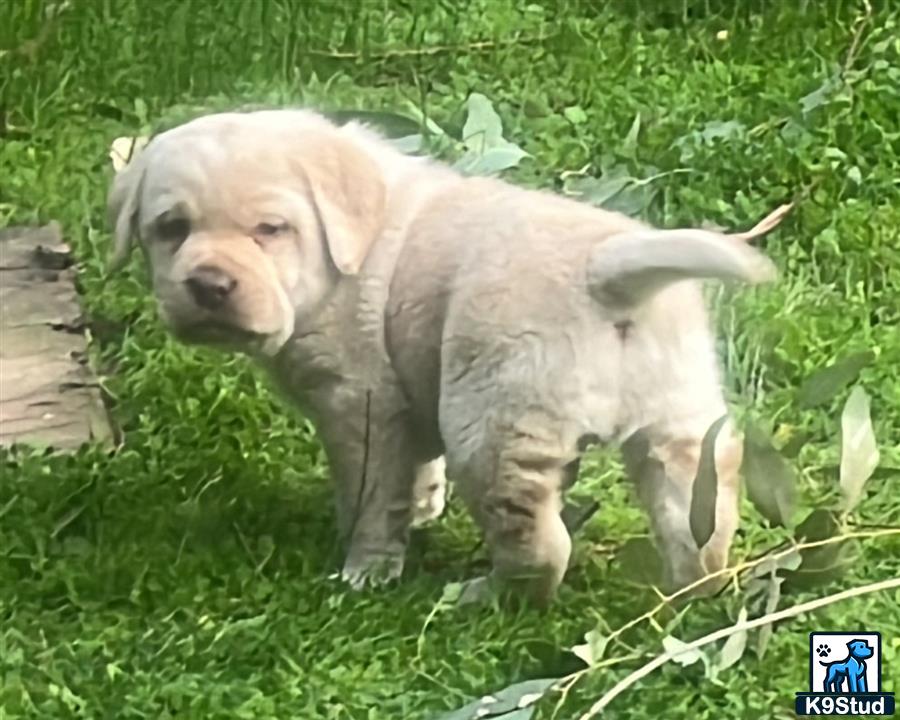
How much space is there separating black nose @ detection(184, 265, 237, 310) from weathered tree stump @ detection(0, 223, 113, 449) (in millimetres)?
142

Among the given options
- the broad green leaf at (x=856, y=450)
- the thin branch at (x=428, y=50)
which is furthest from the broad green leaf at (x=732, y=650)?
the thin branch at (x=428, y=50)

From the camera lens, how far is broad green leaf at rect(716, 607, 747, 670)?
41.3 inches

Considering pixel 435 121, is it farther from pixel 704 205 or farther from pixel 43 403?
pixel 43 403

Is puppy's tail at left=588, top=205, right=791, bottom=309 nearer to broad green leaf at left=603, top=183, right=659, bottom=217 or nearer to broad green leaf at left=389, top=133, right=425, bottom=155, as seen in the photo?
broad green leaf at left=603, top=183, right=659, bottom=217

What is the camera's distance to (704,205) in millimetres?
1099

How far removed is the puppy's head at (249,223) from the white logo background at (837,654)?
0.41 meters

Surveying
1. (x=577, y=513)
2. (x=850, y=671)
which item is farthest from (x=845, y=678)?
A: (x=577, y=513)

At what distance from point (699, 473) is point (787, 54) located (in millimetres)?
343

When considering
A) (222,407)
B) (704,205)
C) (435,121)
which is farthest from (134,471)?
(704,205)

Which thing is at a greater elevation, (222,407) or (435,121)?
(435,121)

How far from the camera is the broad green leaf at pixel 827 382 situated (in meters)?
1.08

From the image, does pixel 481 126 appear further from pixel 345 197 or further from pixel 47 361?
pixel 47 361

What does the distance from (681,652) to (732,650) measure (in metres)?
0.04

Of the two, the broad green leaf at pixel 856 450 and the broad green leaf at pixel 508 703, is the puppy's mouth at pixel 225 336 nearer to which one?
the broad green leaf at pixel 508 703
